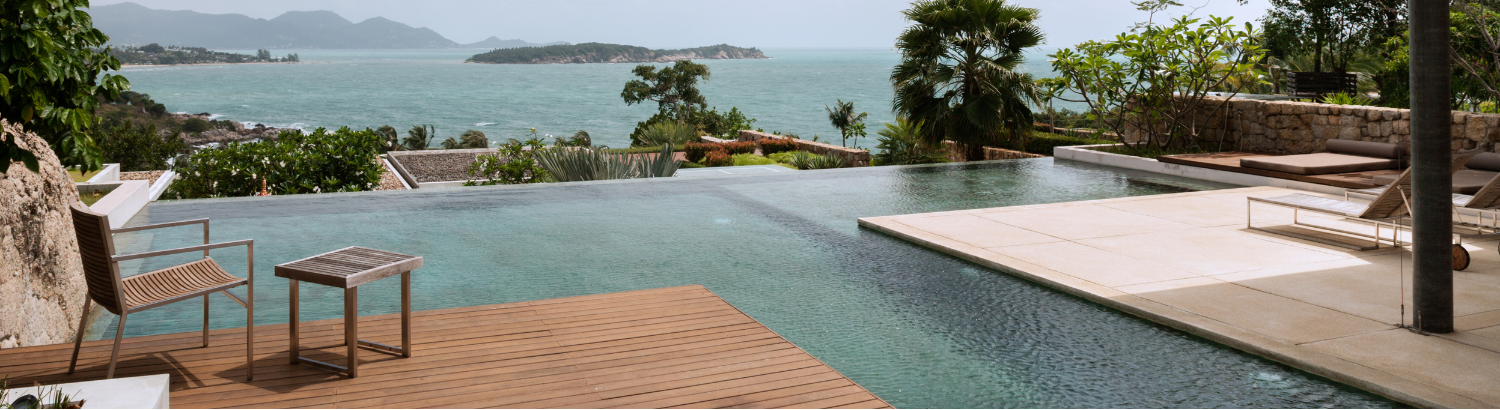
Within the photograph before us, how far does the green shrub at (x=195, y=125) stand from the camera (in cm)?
6312

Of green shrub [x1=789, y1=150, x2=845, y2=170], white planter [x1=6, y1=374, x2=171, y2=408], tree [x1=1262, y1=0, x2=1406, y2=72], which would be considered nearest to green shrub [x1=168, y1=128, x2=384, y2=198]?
white planter [x1=6, y1=374, x2=171, y2=408]

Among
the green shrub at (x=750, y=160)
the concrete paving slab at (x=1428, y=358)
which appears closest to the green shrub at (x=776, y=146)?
the green shrub at (x=750, y=160)

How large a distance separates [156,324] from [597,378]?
2486 mm

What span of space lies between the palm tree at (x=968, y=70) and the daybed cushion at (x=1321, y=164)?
3.77 metres

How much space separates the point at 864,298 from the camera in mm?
4809

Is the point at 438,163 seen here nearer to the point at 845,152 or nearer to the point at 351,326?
the point at 845,152

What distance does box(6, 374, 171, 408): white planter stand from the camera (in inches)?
98.3

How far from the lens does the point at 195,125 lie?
210ft

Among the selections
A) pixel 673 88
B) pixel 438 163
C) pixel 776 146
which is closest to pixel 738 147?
pixel 776 146

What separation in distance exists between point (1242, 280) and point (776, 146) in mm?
16109

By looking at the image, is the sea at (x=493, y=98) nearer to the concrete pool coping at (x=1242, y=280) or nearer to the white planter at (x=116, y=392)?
the concrete pool coping at (x=1242, y=280)

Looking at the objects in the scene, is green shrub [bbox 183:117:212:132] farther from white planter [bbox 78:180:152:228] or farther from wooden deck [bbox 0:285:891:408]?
wooden deck [bbox 0:285:891:408]

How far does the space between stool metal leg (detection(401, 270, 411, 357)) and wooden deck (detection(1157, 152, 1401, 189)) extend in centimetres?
776

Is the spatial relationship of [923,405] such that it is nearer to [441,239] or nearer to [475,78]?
[441,239]
